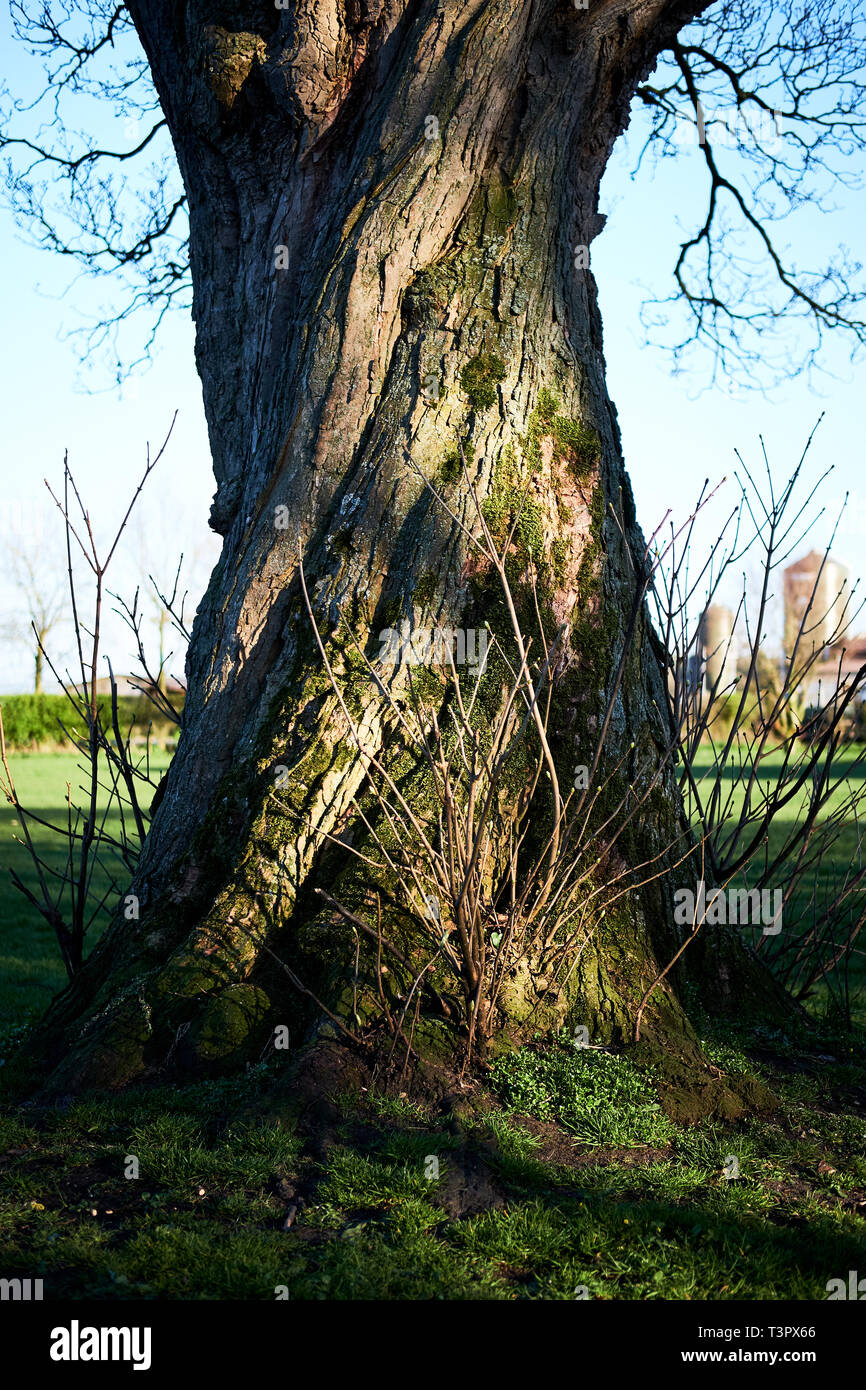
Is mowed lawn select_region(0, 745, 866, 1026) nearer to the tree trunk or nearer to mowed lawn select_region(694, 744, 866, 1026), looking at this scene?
mowed lawn select_region(694, 744, 866, 1026)

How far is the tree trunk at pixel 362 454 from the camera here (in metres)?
3.65

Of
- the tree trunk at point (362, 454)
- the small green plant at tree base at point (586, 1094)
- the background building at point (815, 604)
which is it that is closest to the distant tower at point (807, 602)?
the background building at point (815, 604)

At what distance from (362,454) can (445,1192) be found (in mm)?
2614

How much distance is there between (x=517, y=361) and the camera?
4.15 metres

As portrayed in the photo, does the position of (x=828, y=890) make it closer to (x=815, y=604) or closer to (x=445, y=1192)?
(x=445, y=1192)

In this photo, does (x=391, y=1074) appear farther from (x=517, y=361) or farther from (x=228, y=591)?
(x=517, y=361)

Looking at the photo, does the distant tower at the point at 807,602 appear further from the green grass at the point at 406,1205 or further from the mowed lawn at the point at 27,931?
the mowed lawn at the point at 27,931

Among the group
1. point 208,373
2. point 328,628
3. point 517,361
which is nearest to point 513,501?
point 517,361

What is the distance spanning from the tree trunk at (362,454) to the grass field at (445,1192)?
30 centimetres

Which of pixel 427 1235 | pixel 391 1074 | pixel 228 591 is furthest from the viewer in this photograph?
pixel 228 591

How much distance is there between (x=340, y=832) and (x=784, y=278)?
638 cm

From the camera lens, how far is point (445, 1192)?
112 inches

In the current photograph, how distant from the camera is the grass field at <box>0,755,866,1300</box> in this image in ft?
8.29

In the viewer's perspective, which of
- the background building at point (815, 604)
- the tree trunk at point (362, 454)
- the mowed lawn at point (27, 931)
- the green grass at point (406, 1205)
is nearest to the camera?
the green grass at point (406, 1205)
